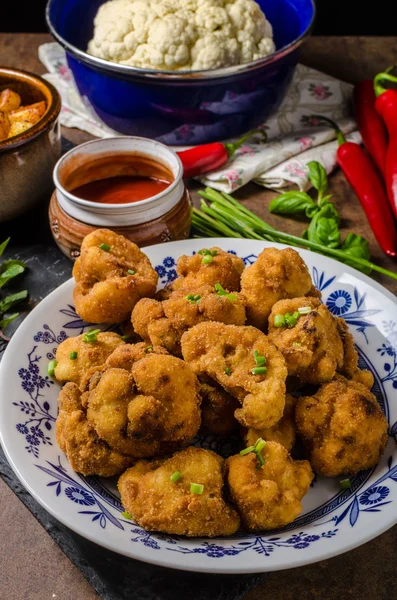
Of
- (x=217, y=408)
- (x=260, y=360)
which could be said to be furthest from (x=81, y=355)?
(x=260, y=360)

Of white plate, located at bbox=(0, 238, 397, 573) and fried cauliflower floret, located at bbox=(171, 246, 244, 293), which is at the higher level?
fried cauliflower floret, located at bbox=(171, 246, 244, 293)

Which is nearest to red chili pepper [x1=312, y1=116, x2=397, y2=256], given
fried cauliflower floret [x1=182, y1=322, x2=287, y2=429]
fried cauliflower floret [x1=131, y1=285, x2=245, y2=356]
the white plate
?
the white plate

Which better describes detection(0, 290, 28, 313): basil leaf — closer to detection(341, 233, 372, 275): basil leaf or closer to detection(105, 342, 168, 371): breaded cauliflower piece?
detection(105, 342, 168, 371): breaded cauliflower piece

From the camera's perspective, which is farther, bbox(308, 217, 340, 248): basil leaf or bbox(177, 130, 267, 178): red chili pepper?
bbox(177, 130, 267, 178): red chili pepper

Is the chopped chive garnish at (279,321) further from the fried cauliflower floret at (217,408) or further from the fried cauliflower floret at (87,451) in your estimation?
the fried cauliflower floret at (87,451)

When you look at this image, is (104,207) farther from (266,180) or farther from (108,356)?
(266,180)
